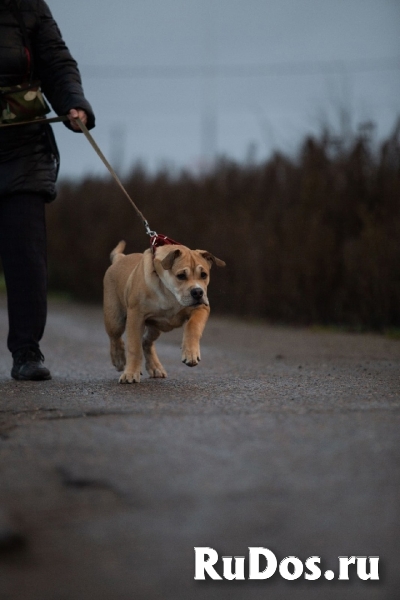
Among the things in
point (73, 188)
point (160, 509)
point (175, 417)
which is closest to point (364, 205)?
point (175, 417)

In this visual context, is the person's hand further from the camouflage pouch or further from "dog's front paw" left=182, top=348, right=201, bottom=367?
"dog's front paw" left=182, top=348, right=201, bottom=367

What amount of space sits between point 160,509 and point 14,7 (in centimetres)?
385

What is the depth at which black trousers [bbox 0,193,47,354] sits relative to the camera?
5578 mm

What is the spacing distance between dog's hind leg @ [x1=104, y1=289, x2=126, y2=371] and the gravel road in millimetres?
930

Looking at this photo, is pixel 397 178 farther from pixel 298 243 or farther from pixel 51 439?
pixel 51 439

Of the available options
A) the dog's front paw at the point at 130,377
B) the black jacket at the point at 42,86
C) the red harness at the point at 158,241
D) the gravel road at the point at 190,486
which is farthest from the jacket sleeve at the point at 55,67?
the gravel road at the point at 190,486

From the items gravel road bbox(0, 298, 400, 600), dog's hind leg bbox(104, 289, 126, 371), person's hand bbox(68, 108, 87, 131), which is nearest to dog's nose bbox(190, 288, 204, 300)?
gravel road bbox(0, 298, 400, 600)

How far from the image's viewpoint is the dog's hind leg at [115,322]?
5828 mm

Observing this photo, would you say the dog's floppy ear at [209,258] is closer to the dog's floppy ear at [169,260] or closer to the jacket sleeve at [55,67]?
the dog's floppy ear at [169,260]

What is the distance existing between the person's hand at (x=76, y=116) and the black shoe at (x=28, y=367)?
4.68 ft

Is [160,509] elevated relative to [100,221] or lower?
elevated

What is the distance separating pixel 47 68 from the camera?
5.67 m

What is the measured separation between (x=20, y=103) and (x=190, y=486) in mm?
3361

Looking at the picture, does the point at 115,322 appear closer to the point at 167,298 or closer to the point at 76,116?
the point at 167,298
